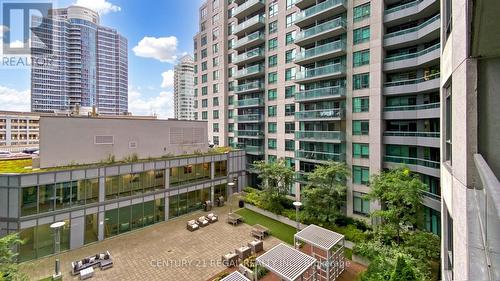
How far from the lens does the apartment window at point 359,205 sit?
22.3 m

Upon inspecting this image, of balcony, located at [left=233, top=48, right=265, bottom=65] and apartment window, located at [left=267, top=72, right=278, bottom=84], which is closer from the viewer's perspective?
apartment window, located at [left=267, top=72, right=278, bottom=84]

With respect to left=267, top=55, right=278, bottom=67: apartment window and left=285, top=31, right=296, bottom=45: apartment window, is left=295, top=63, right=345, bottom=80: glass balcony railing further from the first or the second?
left=267, top=55, right=278, bottom=67: apartment window

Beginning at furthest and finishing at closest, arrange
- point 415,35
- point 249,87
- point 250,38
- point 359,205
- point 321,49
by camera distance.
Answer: point 249,87, point 250,38, point 321,49, point 359,205, point 415,35

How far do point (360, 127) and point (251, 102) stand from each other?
15.8 m

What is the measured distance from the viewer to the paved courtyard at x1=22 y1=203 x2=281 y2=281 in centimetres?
1513

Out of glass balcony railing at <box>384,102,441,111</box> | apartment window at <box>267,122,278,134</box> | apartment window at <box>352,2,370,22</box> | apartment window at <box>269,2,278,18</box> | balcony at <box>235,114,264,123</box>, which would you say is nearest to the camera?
glass balcony railing at <box>384,102,441,111</box>

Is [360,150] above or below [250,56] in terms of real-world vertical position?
below

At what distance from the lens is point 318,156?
2508 cm

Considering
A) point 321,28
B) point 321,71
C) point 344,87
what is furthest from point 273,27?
point 344,87

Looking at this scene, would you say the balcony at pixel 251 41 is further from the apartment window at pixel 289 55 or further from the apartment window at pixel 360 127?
the apartment window at pixel 360 127

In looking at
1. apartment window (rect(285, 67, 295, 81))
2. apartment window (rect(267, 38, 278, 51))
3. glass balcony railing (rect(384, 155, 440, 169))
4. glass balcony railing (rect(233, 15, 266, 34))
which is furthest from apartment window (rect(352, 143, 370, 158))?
glass balcony railing (rect(233, 15, 266, 34))

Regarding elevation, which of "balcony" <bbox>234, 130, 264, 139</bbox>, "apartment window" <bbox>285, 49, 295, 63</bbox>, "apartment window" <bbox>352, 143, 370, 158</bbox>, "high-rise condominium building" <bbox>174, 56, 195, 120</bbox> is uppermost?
"high-rise condominium building" <bbox>174, 56, 195, 120</bbox>

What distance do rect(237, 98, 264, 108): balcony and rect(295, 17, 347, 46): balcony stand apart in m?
9.42

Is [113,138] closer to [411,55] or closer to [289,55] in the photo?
[289,55]
